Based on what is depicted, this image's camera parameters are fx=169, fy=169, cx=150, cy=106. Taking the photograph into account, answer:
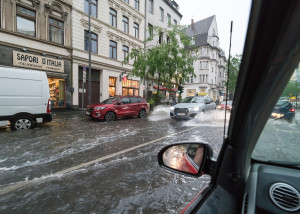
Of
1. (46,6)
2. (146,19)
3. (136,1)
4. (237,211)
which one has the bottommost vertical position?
(237,211)

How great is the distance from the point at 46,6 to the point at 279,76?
17.5 meters

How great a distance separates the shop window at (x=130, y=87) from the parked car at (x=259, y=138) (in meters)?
19.7

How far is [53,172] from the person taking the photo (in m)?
3.28

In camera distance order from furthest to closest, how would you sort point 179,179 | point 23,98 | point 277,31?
point 23,98 < point 179,179 < point 277,31

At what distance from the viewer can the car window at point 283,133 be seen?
864 millimetres

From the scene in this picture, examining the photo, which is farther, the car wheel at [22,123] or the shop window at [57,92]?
the shop window at [57,92]

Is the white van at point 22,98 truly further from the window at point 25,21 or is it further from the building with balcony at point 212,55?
the window at point 25,21

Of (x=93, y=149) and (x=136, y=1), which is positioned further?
(x=136, y=1)

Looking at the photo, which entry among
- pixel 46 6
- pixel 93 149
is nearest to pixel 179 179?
pixel 93 149

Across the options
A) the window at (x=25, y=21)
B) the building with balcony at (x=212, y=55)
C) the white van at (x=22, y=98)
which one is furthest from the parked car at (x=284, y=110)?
the window at (x=25, y=21)

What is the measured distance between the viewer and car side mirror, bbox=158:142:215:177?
3.96 ft

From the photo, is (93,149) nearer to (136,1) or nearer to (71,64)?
(71,64)

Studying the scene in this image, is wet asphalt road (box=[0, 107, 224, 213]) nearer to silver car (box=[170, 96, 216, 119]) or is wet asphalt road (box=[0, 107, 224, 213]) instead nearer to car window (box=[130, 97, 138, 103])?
silver car (box=[170, 96, 216, 119])

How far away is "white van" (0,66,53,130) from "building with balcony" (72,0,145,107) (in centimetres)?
713
